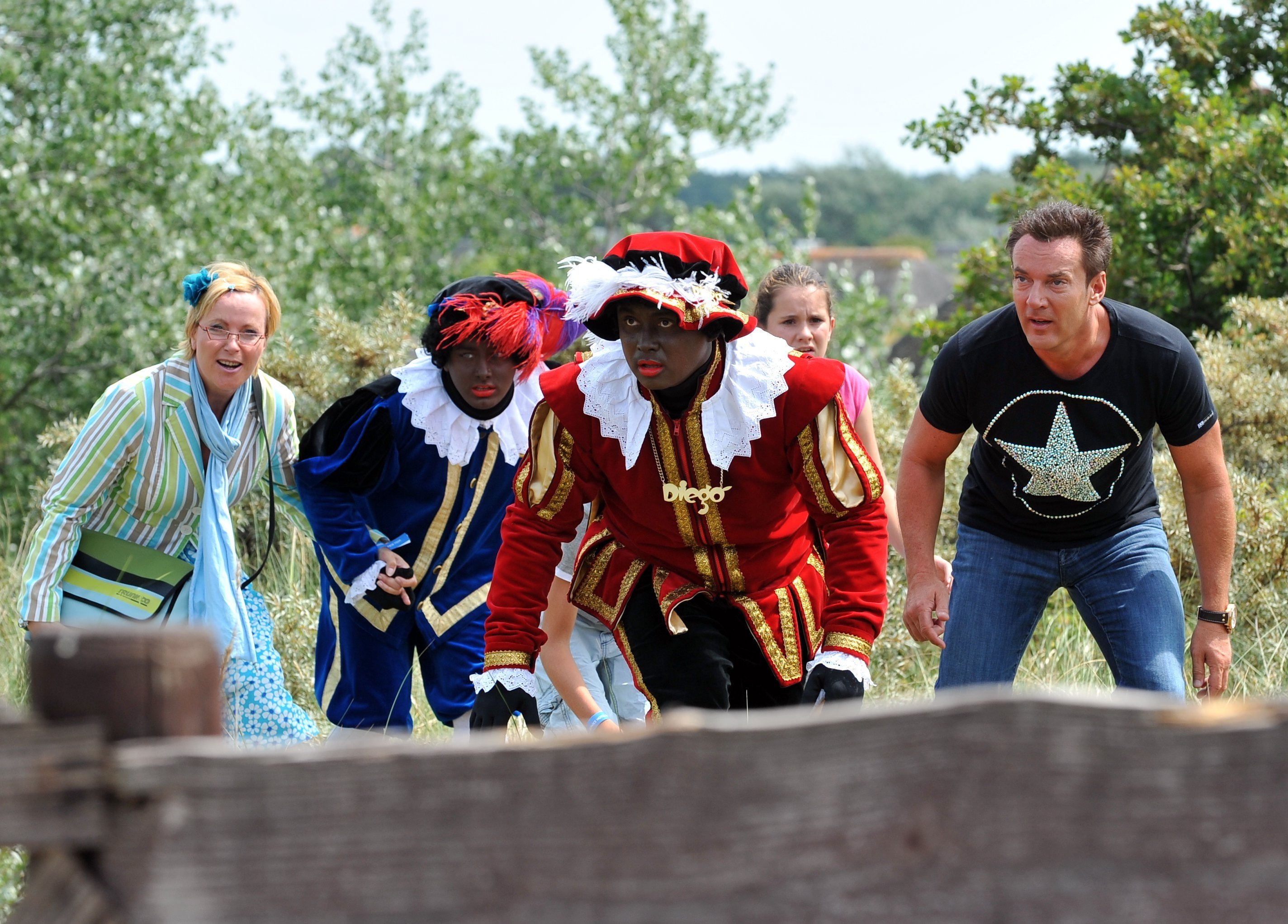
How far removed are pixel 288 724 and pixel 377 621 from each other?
42 cm

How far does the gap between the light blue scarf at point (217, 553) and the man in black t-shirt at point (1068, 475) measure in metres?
1.99

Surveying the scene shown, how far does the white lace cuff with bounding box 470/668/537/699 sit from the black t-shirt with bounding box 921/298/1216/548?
136 centimetres

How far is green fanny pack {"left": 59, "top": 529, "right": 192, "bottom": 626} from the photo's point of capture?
3910 mm

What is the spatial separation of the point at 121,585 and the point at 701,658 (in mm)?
1759

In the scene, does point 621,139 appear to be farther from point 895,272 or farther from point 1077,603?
point 895,272

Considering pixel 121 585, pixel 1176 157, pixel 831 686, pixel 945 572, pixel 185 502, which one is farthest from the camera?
pixel 1176 157

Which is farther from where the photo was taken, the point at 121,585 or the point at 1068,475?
the point at 121,585

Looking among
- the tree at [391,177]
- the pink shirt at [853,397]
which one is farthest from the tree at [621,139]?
the pink shirt at [853,397]

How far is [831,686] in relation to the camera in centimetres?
318

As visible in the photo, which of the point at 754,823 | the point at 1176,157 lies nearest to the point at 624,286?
the point at 754,823

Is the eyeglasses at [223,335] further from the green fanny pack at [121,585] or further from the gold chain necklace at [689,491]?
the gold chain necklace at [689,491]

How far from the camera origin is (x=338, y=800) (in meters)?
1.50

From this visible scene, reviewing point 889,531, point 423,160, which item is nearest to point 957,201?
point 423,160

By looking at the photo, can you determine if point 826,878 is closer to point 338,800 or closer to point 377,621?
point 338,800
